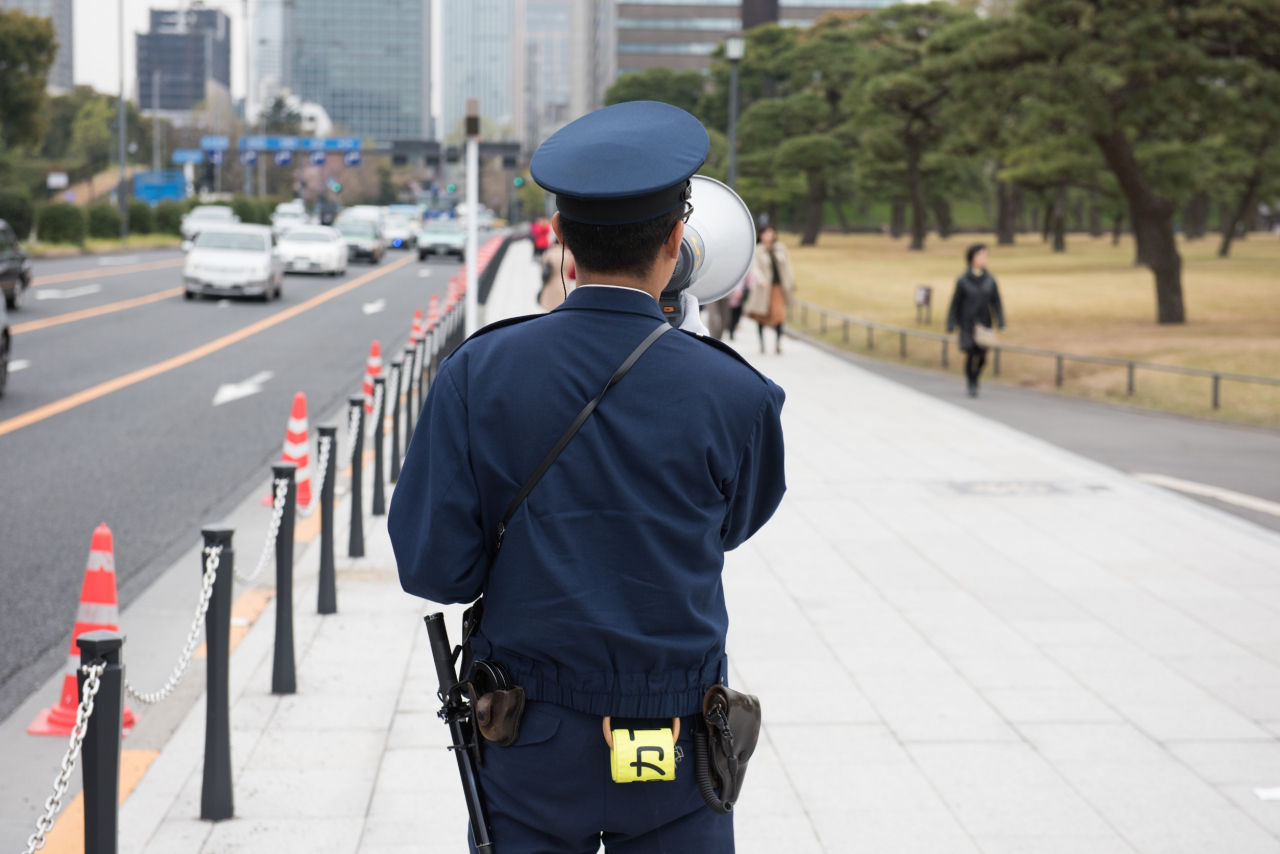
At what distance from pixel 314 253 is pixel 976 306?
24413 mm

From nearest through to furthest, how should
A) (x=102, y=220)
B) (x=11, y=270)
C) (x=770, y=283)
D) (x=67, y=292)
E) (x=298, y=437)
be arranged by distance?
(x=298, y=437) < (x=770, y=283) < (x=11, y=270) < (x=67, y=292) < (x=102, y=220)

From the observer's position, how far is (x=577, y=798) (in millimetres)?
2072

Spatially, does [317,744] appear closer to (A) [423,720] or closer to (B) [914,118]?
(A) [423,720]

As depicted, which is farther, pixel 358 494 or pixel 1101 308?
pixel 1101 308

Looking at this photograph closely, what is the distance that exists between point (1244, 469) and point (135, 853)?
34.9 feet

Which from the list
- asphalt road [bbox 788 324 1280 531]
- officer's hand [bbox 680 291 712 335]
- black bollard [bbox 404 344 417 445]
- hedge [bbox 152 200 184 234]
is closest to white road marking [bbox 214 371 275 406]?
black bollard [bbox 404 344 417 445]

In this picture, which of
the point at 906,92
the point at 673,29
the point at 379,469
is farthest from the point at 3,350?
the point at 673,29

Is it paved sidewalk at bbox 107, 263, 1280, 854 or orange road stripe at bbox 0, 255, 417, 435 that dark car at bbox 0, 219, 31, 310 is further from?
paved sidewalk at bbox 107, 263, 1280, 854

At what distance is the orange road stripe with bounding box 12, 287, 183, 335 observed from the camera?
66.2ft

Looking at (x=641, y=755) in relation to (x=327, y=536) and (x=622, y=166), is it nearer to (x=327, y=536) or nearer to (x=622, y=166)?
(x=622, y=166)

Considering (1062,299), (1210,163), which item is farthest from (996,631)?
(1210,163)

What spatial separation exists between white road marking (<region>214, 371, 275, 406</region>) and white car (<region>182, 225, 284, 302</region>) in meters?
11.3

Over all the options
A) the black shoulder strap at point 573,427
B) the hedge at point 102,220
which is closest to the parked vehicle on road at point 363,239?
the hedge at point 102,220

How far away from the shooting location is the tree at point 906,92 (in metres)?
28.0
